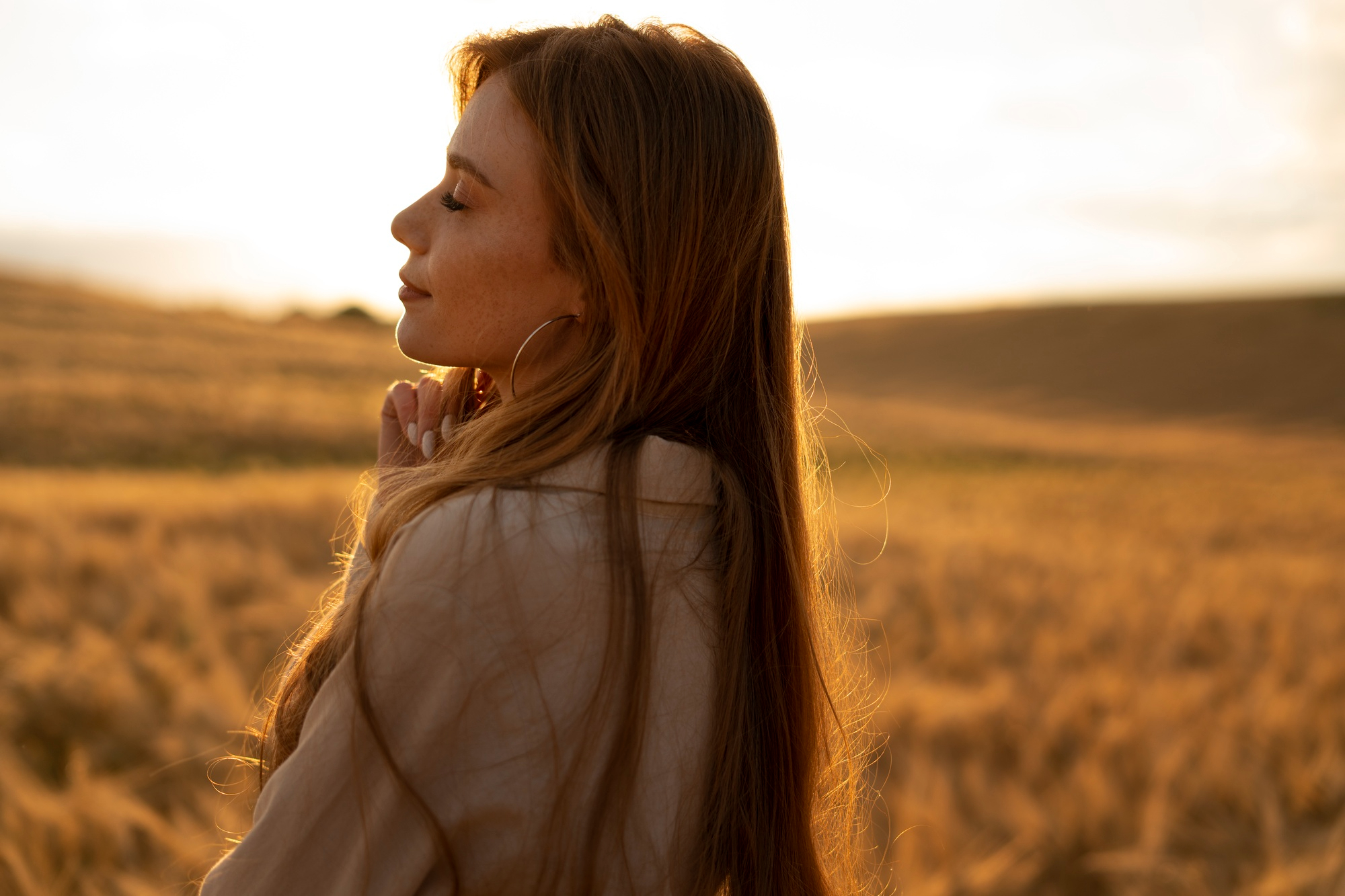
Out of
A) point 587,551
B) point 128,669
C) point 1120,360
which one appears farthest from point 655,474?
point 1120,360

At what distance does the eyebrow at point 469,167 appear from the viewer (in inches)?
47.0

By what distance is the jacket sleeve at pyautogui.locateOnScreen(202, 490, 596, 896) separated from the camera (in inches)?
37.6

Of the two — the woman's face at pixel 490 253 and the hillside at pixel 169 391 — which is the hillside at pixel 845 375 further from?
the woman's face at pixel 490 253

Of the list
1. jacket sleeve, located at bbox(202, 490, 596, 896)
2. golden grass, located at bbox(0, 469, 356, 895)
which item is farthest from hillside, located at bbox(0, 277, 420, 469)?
jacket sleeve, located at bbox(202, 490, 596, 896)

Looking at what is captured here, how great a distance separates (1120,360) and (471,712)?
5480cm

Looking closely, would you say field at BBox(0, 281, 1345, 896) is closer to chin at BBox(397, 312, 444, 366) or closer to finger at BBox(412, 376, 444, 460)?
finger at BBox(412, 376, 444, 460)

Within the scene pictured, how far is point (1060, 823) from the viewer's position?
3389mm

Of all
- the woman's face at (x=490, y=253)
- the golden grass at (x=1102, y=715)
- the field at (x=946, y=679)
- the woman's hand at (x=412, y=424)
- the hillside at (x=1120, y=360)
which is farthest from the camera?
the hillside at (x=1120, y=360)

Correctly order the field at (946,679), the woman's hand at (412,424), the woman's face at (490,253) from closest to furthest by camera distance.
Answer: the woman's face at (490,253) < the woman's hand at (412,424) < the field at (946,679)

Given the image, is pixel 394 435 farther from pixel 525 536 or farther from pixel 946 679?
pixel 946 679

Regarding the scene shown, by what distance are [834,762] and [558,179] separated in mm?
939

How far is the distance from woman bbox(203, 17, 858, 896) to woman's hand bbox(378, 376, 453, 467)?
37 millimetres

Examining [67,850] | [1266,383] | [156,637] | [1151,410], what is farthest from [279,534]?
[1266,383]

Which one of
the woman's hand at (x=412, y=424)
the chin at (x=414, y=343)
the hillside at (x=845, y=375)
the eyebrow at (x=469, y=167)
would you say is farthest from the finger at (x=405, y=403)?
the hillside at (x=845, y=375)
